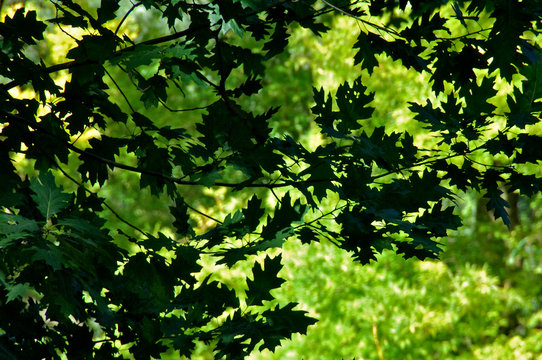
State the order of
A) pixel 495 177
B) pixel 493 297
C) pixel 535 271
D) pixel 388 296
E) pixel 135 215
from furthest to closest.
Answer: pixel 135 215, pixel 535 271, pixel 493 297, pixel 388 296, pixel 495 177

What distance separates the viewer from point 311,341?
711 centimetres

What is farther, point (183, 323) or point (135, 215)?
point (135, 215)

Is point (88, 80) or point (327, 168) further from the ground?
point (88, 80)

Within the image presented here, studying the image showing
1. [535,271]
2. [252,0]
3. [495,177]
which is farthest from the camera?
[535,271]

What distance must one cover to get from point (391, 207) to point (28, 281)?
1047mm

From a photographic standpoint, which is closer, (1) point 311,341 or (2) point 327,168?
(2) point 327,168

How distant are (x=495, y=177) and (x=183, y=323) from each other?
1127 millimetres

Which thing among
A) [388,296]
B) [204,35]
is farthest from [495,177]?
[388,296]

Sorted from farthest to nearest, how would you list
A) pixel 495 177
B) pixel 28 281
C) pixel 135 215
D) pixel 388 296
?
pixel 135 215
pixel 388 296
pixel 495 177
pixel 28 281

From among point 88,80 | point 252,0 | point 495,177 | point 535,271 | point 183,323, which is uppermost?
point 535,271

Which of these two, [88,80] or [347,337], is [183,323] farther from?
[347,337]

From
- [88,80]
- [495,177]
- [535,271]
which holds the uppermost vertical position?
[535,271]

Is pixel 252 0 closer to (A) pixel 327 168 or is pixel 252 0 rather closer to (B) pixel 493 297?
(A) pixel 327 168

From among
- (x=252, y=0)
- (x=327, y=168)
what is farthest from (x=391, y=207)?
(x=252, y=0)
